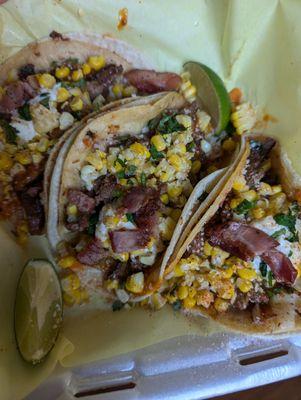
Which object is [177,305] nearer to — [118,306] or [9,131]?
[118,306]

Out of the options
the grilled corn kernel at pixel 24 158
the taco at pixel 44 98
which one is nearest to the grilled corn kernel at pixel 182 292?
the taco at pixel 44 98

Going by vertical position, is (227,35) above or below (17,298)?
above

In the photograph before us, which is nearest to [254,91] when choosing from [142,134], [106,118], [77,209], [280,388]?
[142,134]

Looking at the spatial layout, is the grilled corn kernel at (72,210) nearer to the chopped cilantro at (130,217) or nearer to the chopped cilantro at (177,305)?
the chopped cilantro at (130,217)

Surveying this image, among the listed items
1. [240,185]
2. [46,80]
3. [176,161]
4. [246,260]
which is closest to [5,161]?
[46,80]

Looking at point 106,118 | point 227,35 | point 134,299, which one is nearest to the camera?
point 106,118

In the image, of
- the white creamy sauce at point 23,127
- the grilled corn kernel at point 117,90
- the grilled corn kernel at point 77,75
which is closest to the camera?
the white creamy sauce at point 23,127

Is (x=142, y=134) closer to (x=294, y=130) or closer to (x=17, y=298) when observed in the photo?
(x=294, y=130)

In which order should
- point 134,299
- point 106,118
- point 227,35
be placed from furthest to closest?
point 227,35, point 134,299, point 106,118
